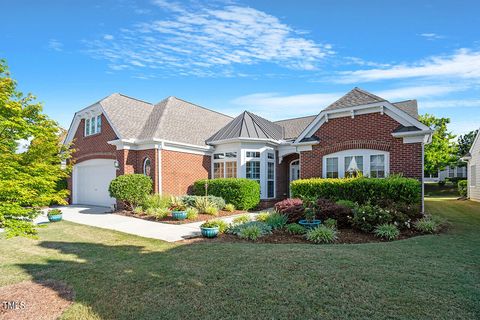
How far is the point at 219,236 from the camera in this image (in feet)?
27.2

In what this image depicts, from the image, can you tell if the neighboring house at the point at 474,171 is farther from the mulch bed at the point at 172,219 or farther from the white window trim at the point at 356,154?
the mulch bed at the point at 172,219

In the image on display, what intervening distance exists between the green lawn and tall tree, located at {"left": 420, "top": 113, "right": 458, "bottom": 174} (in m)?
30.2

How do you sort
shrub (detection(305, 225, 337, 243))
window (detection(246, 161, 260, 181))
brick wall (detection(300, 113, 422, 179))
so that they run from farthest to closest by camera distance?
window (detection(246, 161, 260, 181)), brick wall (detection(300, 113, 422, 179)), shrub (detection(305, 225, 337, 243))

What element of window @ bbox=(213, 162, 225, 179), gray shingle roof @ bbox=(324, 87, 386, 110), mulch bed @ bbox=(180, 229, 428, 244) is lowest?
mulch bed @ bbox=(180, 229, 428, 244)

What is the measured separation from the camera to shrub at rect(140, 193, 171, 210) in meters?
13.2

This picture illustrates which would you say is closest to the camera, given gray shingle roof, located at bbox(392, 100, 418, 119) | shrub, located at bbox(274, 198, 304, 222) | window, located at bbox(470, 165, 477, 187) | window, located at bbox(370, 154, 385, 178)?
shrub, located at bbox(274, 198, 304, 222)

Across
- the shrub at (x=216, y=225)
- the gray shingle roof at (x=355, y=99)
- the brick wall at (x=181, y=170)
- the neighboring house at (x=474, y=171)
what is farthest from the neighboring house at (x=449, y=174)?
the shrub at (x=216, y=225)

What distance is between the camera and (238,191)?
14359 mm

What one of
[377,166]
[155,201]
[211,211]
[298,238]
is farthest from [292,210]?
[155,201]

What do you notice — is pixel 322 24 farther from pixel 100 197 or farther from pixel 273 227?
pixel 100 197

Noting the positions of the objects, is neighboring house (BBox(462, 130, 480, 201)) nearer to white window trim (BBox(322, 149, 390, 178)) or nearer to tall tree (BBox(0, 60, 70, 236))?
white window trim (BBox(322, 149, 390, 178))

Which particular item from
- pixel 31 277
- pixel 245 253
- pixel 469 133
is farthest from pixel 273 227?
pixel 469 133

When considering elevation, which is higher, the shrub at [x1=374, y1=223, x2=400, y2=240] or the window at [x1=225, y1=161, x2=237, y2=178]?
the window at [x1=225, y1=161, x2=237, y2=178]

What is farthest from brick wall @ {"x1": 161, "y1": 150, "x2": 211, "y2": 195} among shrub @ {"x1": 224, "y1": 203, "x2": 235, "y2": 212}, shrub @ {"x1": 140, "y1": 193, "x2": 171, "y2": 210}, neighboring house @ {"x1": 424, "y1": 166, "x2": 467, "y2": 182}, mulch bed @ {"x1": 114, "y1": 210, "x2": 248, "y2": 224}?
neighboring house @ {"x1": 424, "y1": 166, "x2": 467, "y2": 182}
